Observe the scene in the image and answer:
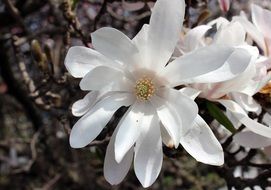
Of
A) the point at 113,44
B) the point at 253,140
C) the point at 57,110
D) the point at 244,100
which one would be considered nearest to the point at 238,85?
the point at 244,100

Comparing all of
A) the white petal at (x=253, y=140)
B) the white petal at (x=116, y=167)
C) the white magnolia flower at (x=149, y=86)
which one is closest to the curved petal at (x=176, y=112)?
the white magnolia flower at (x=149, y=86)

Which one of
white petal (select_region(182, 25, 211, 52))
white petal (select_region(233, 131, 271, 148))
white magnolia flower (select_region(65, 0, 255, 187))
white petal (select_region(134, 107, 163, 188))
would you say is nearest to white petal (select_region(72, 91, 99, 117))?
white magnolia flower (select_region(65, 0, 255, 187))

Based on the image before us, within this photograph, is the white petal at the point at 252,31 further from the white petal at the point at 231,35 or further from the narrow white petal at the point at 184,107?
the narrow white petal at the point at 184,107

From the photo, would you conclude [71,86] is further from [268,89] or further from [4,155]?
[4,155]

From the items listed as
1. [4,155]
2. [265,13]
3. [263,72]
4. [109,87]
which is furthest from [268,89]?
[4,155]

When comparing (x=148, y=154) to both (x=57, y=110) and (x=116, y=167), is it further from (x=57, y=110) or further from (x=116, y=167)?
(x=57, y=110)
